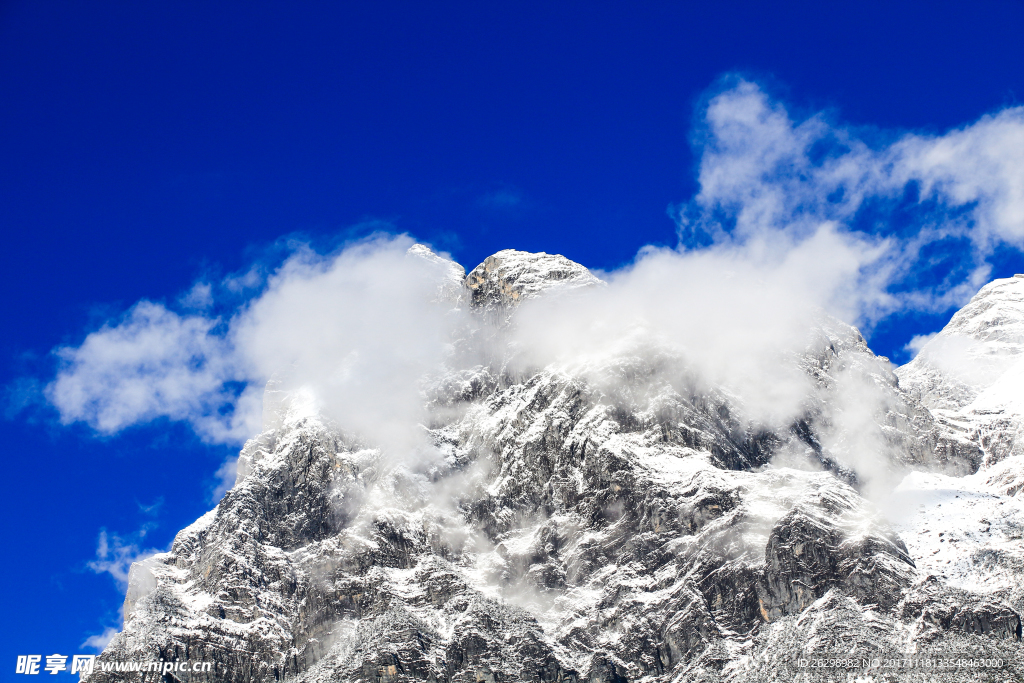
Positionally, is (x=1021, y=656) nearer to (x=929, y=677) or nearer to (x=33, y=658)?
(x=929, y=677)

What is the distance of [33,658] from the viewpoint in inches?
7790

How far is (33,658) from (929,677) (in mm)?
155946

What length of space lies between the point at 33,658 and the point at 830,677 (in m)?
140

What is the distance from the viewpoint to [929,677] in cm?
19562

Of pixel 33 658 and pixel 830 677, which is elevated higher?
pixel 33 658

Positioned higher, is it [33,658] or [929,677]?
[33,658]

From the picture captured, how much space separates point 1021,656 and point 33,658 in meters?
173

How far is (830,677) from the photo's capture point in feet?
654

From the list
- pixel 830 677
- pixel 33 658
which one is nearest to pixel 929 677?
pixel 830 677

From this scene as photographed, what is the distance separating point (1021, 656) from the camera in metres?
198

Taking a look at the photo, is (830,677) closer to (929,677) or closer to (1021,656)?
(929,677)

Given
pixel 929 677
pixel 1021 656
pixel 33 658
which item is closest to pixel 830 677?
pixel 929 677

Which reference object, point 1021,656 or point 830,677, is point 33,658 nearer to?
point 830,677

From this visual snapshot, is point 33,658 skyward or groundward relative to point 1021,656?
skyward
